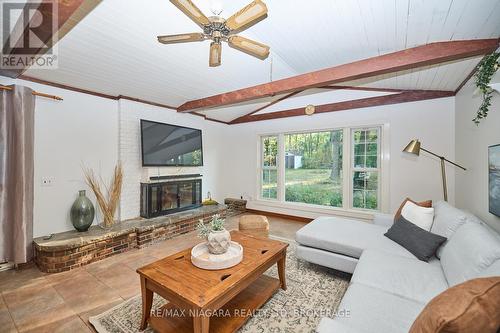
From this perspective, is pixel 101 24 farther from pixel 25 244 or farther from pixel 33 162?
pixel 25 244

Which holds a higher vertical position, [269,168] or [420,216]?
[269,168]

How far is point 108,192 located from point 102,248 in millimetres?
1035

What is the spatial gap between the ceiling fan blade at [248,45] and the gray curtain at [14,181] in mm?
2747

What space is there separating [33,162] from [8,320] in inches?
70.5

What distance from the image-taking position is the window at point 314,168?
179 inches

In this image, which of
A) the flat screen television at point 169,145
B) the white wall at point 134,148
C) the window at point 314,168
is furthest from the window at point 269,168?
the white wall at point 134,148

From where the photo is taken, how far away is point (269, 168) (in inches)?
214

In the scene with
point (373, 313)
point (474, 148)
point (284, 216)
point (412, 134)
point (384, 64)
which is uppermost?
point (384, 64)

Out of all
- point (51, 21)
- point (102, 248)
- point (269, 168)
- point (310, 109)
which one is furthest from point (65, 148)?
point (310, 109)

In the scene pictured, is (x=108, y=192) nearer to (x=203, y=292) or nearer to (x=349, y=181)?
(x=203, y=292)

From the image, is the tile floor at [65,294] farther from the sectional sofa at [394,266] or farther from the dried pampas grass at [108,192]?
the sectional sofa at [394,266]

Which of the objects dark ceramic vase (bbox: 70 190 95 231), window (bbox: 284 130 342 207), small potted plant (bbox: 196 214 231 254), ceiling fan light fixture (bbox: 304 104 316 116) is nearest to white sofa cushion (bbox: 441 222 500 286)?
small potted plant (bbox: 196 214 231 254)

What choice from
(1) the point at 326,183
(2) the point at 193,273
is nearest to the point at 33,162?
(2) the point at 193,273

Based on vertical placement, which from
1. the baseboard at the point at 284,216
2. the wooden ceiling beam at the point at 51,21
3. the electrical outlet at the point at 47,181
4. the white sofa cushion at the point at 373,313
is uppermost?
the wooden ceiling beam at the point at 51,21
